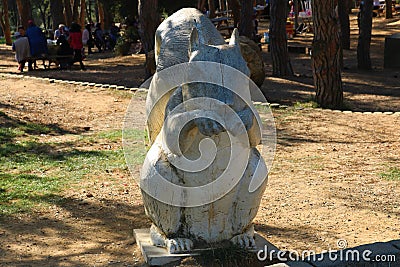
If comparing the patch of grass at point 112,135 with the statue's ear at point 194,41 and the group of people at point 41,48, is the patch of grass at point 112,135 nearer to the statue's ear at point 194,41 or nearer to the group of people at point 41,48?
the statue's ear at point 194,41

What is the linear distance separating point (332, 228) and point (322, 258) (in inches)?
62.6

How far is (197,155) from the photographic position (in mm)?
5449

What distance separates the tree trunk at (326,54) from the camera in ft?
45.1

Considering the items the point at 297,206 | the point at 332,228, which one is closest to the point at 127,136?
the point at 297,206

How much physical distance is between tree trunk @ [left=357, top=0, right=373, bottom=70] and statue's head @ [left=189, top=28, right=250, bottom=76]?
15830 mm

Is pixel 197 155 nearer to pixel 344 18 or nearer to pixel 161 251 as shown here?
pixel 161 251

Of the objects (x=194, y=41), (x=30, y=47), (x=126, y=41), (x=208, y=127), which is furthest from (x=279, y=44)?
(x=208, y=127)

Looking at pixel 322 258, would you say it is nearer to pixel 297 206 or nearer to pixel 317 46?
pixel 297 206

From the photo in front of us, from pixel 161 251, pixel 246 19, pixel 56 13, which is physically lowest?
pixel 161 251

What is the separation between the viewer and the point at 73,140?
11367mm

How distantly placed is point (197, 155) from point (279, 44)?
43.3 ft

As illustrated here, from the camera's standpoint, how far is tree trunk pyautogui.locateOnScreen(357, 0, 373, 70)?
67.1 ft

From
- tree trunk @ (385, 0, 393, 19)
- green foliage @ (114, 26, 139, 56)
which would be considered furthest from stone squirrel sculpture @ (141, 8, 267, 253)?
tree trunk @ (385, 0, 393, 19)

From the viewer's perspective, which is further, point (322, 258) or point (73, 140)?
point (73, 140)
